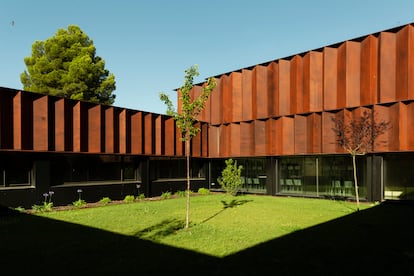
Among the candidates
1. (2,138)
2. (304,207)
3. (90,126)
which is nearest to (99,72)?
(90,126)

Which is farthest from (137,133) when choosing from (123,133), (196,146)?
(196,146)

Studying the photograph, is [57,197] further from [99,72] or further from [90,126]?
[99,72]

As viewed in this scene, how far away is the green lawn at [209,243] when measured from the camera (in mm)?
7785

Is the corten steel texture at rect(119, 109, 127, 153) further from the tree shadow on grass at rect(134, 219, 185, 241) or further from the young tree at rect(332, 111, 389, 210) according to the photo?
the young tree at rect(332, 111, 389, 210)

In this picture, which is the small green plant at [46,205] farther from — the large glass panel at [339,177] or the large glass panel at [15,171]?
the large glass panel at [339,177]

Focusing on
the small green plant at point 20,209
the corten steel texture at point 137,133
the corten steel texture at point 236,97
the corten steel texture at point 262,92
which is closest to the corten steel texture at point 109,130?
the corten steel texture at point 137,133

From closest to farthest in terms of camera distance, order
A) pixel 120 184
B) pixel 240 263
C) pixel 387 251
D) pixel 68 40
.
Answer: pixel 240 263, pixel 387 251, pixel 120 184, pixel 68 40

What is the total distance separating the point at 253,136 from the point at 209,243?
57.6ft

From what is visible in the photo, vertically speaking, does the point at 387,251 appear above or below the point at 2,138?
below

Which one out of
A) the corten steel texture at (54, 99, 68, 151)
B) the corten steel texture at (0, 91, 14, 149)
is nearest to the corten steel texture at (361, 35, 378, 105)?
the corten steel texture at (54, 99, 68, 151)

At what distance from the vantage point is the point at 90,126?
20969mm

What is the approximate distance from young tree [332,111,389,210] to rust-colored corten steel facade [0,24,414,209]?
1.40 feet

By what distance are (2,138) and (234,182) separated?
15.5 meters

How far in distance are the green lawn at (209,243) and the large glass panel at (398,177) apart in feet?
16.3
